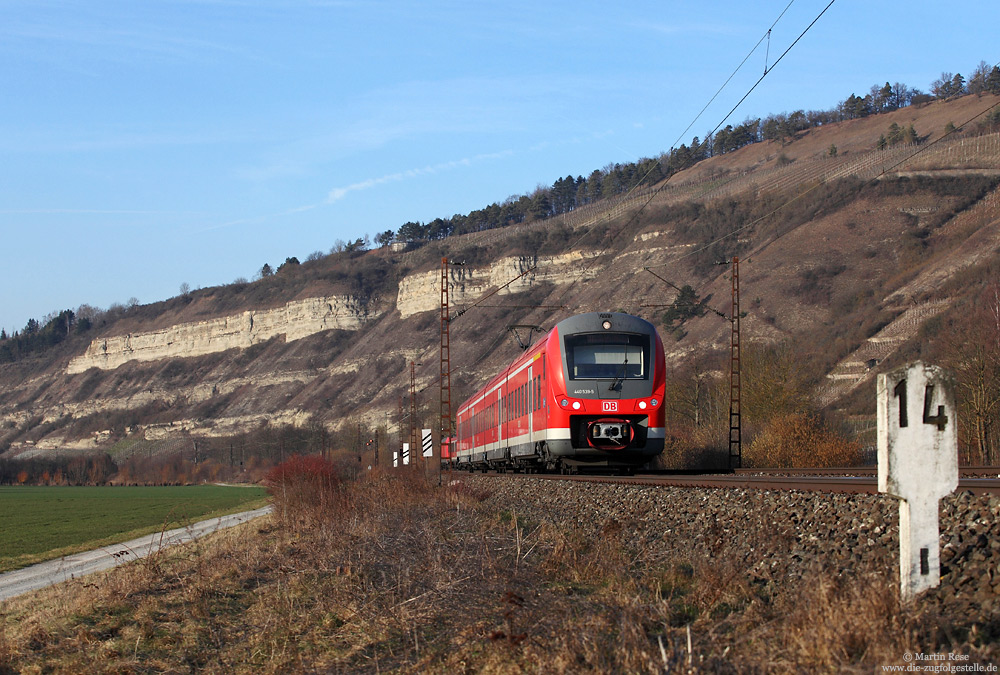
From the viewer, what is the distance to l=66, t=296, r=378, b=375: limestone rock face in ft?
466

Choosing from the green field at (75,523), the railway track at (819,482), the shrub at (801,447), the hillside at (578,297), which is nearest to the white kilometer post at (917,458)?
the railway track at (819,482)

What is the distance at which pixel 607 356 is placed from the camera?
20094mm

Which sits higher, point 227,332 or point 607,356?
point 227,332

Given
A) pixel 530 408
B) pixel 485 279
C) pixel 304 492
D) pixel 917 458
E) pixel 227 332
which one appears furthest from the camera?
pixel 227 332

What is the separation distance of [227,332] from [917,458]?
150 meters

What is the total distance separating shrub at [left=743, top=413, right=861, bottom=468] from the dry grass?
70.6 feet

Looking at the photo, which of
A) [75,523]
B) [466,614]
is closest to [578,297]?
[75,523]

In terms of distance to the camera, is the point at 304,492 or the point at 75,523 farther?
the point at 75,523

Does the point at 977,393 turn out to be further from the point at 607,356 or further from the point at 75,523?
the point at 75,523

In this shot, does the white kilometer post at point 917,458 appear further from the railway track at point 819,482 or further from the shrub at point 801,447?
the shrub at point 801,447


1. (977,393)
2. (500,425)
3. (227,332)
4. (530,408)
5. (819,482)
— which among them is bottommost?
(819,482)

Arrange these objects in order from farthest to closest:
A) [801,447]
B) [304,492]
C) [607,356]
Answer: [801,447] < [304,492] < [607,356]

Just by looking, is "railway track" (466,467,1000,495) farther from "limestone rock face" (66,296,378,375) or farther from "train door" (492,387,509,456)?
"limestone rock face" (66,296,378,375)

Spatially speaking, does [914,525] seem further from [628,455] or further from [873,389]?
[873,389]
